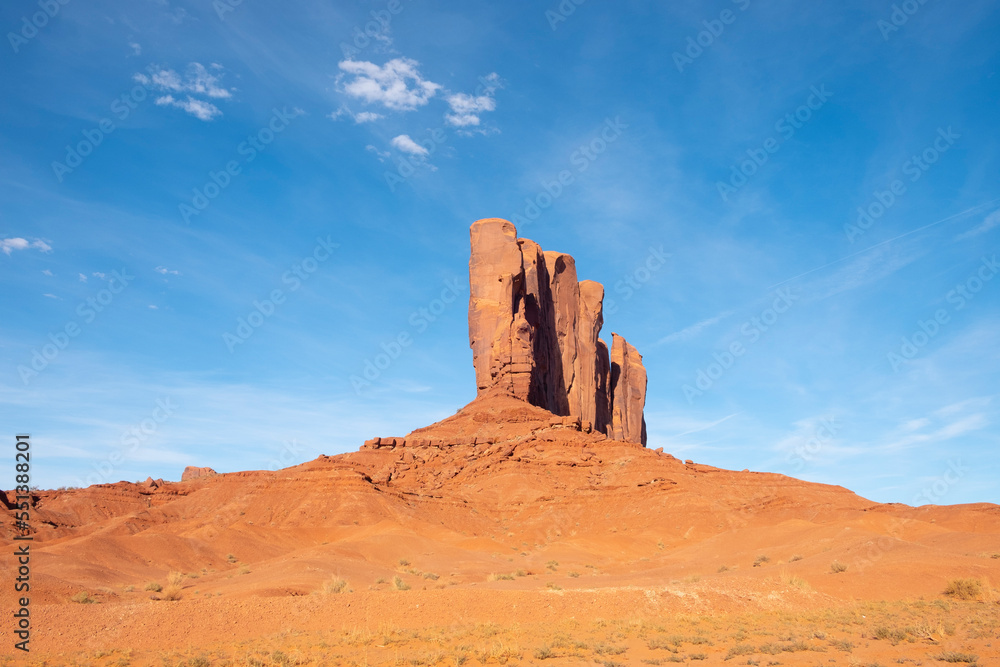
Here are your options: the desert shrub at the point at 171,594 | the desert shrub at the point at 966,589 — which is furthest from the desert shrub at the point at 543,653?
the desert shrub at the point at 171,594

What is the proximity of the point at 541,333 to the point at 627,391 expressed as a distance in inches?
1476

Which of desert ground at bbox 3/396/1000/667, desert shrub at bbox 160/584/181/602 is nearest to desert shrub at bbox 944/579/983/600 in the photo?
desert ground at bbox 3/396/1000/667

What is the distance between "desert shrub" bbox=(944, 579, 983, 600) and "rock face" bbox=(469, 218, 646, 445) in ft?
149

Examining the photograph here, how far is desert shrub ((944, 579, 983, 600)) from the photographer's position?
1881cm

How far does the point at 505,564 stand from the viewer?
3372 cm

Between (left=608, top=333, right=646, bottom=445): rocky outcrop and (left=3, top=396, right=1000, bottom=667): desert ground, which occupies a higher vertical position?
(left=608, top=333, right=646, bottom=445): rocky outcrop

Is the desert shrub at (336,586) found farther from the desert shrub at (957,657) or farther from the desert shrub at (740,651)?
the desert shrub at (957,657)

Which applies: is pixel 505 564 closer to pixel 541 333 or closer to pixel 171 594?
pixel 171 594

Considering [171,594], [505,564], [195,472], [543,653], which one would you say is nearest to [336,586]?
[171,594]

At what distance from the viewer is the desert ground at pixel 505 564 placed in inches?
529

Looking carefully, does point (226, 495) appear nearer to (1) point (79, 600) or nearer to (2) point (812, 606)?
(1) point (79, 600)

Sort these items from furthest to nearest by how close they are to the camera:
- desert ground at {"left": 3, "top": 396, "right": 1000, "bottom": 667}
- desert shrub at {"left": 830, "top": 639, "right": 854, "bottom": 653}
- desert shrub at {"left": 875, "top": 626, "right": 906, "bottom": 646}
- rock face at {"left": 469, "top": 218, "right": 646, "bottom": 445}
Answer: rock face at {"left": 469, "top": 218, "right": 646, "bottom": 445} → desert shrub at {"left": 875, "top": 626, "right": 906, "bottom": 646} → desert ground at {"left": 3, "top": 396, "right": 1000, "bottom": 667} → desert shrub at {"left": 830, "top": 639, "right": 854, "bottom": 653}

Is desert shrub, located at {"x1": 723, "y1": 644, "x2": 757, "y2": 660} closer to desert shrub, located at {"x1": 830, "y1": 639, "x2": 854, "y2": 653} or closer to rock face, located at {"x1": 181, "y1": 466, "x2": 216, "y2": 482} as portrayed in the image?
desert shrub, located at {"x1": 830, "y1": 639, "x2": 854, "y2": 653}

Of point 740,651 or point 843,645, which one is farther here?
point 843,645
